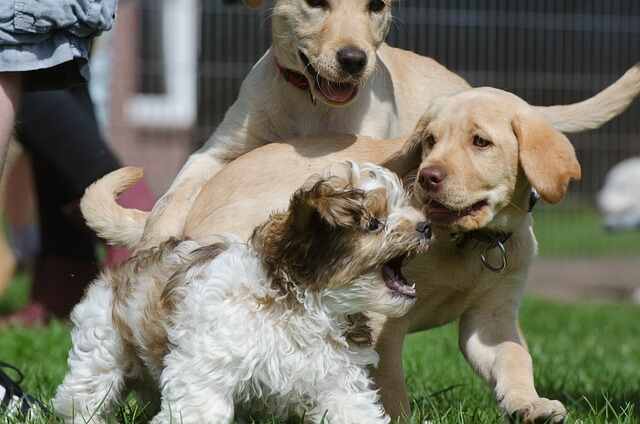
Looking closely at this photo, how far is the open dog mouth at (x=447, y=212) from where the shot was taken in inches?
153

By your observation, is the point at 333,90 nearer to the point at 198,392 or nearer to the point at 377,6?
the point at 377,6

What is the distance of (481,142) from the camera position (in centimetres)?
399

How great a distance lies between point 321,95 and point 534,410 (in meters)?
1.54

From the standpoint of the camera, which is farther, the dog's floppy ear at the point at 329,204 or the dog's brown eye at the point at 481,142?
the dog's brown eye at the point at 481,142

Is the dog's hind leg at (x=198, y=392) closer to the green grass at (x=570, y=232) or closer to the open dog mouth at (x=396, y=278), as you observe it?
the open dog mouth at (x=396, y=278)

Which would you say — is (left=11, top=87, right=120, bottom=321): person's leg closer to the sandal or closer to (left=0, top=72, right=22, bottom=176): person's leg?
the sandal

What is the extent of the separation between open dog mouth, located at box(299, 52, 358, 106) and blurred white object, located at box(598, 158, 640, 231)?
786 centimetres

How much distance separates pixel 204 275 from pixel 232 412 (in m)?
0.42

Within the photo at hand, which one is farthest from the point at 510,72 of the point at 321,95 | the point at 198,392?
the point at 198,392

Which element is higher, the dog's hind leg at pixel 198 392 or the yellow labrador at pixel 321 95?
the yellow labrador at pixel 321 95

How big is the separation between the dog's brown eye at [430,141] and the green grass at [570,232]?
856cm

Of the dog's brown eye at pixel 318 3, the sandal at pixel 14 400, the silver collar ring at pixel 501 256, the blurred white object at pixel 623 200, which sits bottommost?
the blurred white object at pixel 623 200

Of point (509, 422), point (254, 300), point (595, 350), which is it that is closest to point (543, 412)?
point (509, 422)

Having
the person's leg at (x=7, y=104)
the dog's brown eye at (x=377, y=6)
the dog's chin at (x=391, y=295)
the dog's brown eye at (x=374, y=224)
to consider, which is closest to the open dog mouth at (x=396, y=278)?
the dog's chin at (x=391, y=295)
